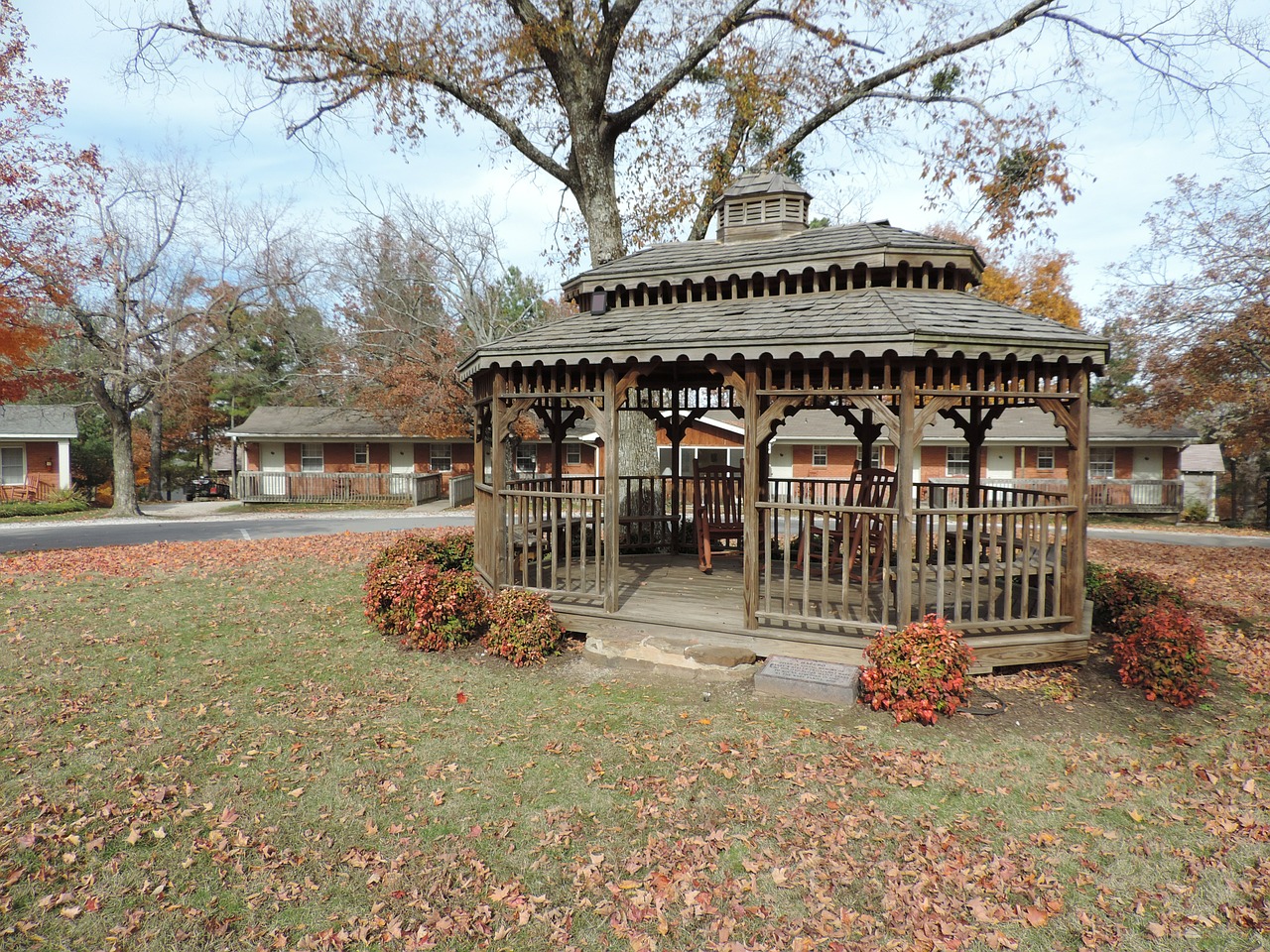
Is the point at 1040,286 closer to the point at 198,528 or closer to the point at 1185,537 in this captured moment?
the point at 1185,537

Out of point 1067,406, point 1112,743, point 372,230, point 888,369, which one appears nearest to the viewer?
point 1112,743

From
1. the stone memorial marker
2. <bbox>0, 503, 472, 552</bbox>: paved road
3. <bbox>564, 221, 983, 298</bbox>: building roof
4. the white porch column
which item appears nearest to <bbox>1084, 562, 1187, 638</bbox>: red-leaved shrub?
the stone memorial marker

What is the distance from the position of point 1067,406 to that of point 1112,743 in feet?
9.61

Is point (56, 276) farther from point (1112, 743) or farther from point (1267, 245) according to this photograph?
point (1267, 245)

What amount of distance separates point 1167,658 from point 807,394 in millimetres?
3724

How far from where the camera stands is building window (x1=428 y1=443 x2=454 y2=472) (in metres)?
31.0

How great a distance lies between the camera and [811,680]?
5.70 metres

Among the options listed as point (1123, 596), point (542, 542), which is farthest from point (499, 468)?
point (1123, 596)

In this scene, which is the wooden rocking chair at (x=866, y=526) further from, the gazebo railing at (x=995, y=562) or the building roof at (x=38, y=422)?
the building roof at (x=38, y=422)

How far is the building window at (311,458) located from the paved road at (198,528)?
20.4ft

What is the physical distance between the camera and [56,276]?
59.7 feet

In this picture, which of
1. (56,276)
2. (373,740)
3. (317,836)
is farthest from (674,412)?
(56,276)

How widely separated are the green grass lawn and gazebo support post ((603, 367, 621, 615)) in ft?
3.10

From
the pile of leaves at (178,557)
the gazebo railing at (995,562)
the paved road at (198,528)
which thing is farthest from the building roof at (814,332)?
the paved road at (198,528)
